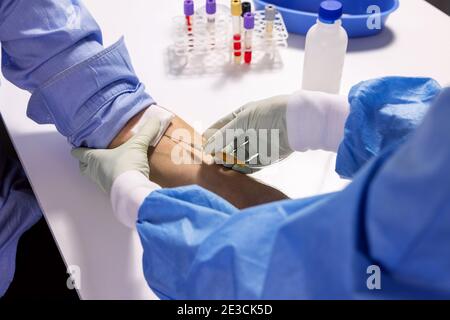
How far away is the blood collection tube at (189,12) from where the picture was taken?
3.84 feet

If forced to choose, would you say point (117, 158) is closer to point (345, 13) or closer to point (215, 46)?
point (215, 46)

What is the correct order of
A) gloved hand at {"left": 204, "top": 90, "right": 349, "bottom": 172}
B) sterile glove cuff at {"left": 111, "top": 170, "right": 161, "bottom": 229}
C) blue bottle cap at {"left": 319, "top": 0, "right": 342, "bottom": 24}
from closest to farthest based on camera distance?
1. sterile glove cuff at {"left": 111, "top": 170, "right": 161, "bottom": 229}
2. gloved hand at {"left": 204, "top": 90, "right": 349, "bottom": 172}
3. blue bottle cap at {"left": 319, "top": 0, "right": 342, "bottom": 24}

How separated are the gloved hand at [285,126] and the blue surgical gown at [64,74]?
0.69 ft

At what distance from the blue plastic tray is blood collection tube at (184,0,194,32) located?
0.21m

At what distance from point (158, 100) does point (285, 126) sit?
1.12ft

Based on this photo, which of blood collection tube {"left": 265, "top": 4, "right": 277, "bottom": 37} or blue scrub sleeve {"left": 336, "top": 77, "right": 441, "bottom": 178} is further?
blood collection tube {"left": 265, "top": 4, "right": 277, "bottom": 37}

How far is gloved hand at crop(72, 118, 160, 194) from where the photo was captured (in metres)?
0.81

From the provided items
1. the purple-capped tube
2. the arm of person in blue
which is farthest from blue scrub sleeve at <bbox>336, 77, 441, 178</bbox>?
the purple-capped tube

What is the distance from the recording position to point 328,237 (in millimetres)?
443

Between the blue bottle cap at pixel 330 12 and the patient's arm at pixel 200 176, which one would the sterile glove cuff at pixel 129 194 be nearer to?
the patient's arm at pixel 200 176

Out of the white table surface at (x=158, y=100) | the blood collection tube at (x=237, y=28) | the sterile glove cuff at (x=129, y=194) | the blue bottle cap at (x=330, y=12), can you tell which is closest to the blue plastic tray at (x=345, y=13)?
the white table surface at (x=158, y=100)

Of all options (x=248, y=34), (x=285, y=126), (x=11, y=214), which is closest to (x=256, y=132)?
(x=285, y=126)

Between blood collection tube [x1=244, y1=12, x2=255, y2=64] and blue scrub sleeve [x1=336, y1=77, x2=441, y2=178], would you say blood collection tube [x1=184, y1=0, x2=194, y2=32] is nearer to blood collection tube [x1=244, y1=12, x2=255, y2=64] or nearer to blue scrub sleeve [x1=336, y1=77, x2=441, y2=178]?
blood collection tube [x1=244, y1=12, x2=255, y2=64]
